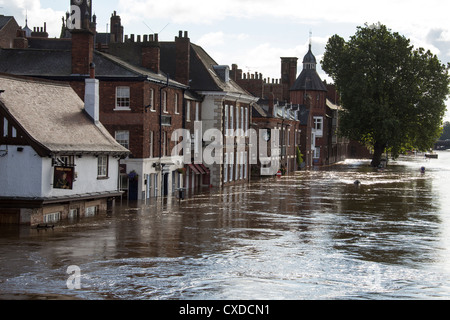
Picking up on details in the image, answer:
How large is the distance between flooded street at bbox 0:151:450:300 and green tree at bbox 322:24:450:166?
4689 cm

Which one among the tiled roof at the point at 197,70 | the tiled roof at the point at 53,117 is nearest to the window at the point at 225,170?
the tiled roof at the point at 197,70

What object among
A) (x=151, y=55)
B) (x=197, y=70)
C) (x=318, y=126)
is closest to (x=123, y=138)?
(x=151, y=55)

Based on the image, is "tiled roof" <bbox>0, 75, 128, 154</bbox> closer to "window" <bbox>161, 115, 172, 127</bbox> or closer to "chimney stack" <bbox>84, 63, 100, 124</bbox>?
"chimney stack" <bbox>84, 63, 100, 124</bbox>

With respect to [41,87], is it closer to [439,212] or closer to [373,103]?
[439,212]

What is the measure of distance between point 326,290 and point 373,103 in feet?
243

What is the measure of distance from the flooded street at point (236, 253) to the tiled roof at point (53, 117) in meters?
3.92

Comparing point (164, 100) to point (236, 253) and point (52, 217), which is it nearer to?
point (52, 217)

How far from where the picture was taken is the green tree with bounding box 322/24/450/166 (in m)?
94.4

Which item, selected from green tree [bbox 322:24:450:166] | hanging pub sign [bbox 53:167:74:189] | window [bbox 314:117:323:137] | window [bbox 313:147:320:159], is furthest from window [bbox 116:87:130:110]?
window [bbox 313:147:320:159]

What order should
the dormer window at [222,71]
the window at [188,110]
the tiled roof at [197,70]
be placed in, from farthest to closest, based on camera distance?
the dormer window at [222,71], the tiled roof at [197,70], the window at [188,110]

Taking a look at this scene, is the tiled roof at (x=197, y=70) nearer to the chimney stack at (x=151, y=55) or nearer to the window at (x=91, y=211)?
the chimney stack at (x=151, y=55)

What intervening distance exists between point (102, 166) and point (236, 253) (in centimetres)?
1321

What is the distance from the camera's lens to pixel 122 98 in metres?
46.2

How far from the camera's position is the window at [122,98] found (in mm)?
46062
